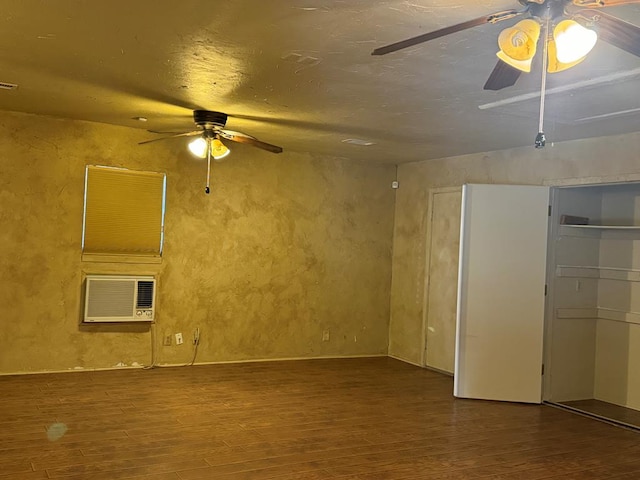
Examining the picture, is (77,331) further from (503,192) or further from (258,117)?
(503,192)

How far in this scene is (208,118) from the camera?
5.12 meters

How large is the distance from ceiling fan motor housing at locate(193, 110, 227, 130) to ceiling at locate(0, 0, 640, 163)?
8 centimetres

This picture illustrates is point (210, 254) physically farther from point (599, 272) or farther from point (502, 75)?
point (502, 75)

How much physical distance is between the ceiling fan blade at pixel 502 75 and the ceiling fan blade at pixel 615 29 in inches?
16.0

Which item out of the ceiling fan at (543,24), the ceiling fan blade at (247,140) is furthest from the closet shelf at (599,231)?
the ceiling fan at (543,24)

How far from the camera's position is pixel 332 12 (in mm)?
2830

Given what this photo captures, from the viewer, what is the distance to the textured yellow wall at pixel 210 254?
5871mm

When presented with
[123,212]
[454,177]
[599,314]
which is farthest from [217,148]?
[599,314]

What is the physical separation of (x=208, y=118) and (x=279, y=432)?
262cm

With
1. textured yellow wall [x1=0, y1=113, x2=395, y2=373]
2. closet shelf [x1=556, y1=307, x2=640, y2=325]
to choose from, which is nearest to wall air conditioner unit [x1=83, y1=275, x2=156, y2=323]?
textured yellow wall [x1=0, y1=113, x2=395, y2=373]

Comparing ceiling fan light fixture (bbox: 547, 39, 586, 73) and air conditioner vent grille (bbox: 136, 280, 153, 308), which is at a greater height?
ceiling fan light fixture (bbox: 547, 39, 586, 73)

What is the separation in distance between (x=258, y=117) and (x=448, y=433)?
307 centimetres

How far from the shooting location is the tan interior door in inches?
271

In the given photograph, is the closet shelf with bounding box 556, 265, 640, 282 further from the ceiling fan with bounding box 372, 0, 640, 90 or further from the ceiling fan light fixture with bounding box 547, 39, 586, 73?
the ceiling fan with bounding box 372, 0, 640, 90
